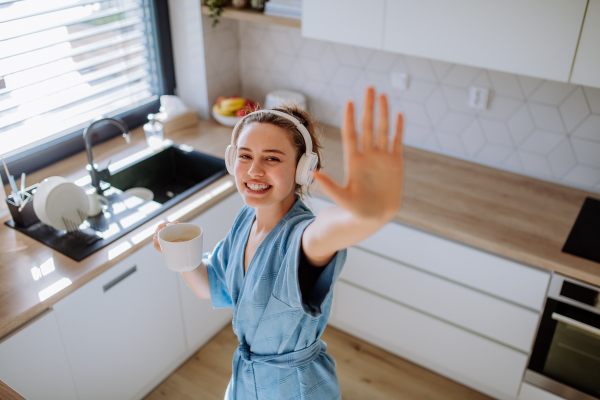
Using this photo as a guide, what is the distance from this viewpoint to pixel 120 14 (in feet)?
7.96

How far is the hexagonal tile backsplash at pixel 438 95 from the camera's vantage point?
7.04 feet

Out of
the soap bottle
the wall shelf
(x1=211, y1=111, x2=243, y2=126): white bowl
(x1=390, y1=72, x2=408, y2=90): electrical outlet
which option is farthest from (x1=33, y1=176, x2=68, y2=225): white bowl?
(x1=390, y1=72, x2=408, y2=90): electrical outlet

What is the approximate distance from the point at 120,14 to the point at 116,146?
0.62 m

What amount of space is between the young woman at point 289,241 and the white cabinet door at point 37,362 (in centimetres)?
60

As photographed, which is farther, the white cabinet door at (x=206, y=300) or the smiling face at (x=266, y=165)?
the white cabinet door at (x=206, y=300)

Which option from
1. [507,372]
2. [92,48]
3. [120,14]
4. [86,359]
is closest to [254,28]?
[120,14]

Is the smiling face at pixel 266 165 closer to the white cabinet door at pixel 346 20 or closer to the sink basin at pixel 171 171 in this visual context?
the white cabinet door at pixel 346 20

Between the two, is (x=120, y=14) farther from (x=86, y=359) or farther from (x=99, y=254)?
(x=86, y=359)

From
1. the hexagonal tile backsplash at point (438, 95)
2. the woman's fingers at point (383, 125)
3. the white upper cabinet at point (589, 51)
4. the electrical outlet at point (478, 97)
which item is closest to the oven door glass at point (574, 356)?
the hexagonal tile backsplash at point (438, 95)

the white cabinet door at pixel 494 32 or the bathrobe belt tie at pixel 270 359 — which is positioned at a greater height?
the white cabinet door at pixel 494 32

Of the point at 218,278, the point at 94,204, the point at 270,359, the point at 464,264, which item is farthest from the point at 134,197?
the point at 464,264

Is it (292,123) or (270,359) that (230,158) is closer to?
(292,123)

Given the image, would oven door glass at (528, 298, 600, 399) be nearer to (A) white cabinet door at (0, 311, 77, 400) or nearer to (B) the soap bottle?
(A) white cabinet door at (0, 311, 77, 400)

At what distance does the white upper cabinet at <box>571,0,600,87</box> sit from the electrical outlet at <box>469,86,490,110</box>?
51cm
